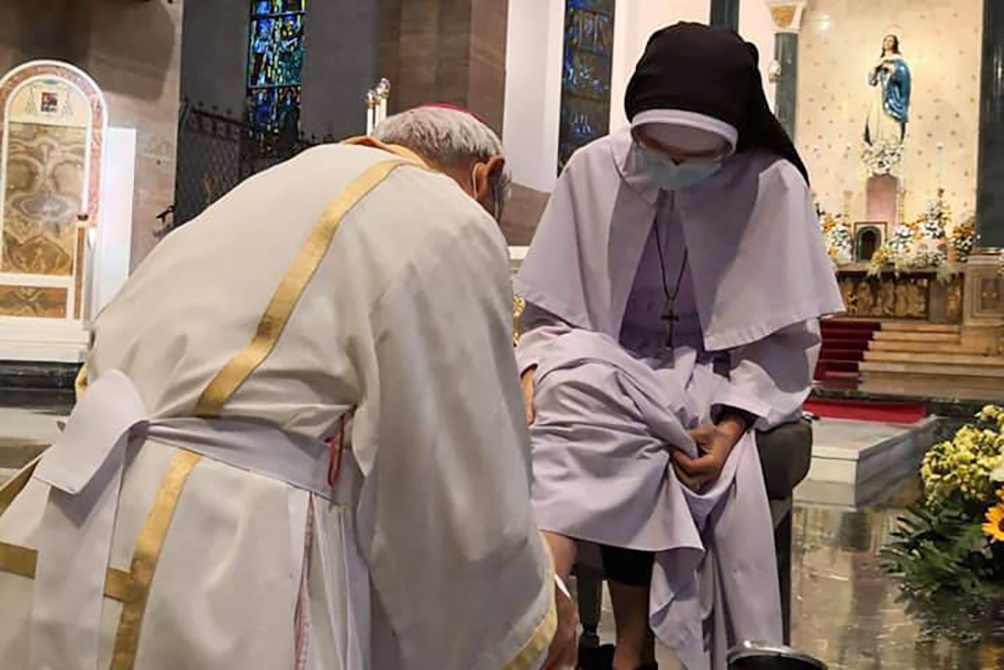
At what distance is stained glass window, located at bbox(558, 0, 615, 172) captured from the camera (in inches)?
677

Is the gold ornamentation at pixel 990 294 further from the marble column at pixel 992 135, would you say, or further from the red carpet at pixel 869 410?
the red carpet at pixel 869 410

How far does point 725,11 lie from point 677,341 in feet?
47.7

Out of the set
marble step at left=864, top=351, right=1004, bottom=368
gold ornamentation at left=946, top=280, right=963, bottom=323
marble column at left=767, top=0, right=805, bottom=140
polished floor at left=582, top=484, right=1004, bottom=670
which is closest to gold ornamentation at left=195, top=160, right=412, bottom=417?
polished floor at left=582, top=484, right=1004, bottom=670

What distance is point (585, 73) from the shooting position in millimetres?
17625

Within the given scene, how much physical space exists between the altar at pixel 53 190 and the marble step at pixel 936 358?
912 cm

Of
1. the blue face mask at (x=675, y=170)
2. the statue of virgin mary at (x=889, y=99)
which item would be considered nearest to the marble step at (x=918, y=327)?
the statue of virgin mary at (x=889, y=99)

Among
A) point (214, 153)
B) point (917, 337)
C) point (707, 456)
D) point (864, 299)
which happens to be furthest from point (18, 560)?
point (214, 153)

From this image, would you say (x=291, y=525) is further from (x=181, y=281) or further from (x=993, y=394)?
(x=993, y=394)

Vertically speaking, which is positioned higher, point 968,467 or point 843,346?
point 843,346

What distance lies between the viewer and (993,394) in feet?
37.6

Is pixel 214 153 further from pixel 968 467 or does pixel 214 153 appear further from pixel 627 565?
pixel 627 565

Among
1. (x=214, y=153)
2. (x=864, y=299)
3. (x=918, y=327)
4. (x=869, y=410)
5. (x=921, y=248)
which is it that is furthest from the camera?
(x=214, y=153)

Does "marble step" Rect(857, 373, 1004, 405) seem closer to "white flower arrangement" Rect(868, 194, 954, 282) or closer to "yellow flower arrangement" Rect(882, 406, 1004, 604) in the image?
"white flower arrangement" Rect(868, 194, 954, 282)

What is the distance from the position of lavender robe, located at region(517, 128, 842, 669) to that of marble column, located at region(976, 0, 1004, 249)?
12.2 m
